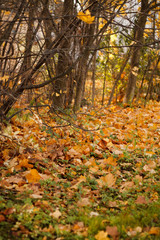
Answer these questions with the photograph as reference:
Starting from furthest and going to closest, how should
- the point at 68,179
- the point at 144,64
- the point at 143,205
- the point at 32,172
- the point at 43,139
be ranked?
the point at 144,64
the point at 43,139
the point at 68,179
the point at 32,172
the point at 143,205

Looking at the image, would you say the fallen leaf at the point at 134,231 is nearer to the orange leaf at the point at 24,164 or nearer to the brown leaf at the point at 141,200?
the brown leaf at the point at 141,200

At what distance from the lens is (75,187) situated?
2.35m

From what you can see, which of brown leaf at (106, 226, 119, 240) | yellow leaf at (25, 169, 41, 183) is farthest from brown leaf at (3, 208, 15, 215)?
brown leaf at (106, 226, 119, 240)

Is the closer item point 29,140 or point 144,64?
point 29,140

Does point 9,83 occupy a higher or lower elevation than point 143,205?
higher

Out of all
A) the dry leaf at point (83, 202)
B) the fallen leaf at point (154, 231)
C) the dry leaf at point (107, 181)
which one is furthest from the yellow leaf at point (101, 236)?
the dry leaf at point (107, 181)

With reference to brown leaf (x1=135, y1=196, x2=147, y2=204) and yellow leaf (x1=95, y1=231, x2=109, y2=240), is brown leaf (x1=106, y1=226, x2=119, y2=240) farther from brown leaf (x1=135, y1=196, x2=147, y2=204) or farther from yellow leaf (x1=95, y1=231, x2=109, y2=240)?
brown leaf (x1=135, y1=196, x2=147, y2=204)

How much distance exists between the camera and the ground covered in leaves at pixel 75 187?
168cm

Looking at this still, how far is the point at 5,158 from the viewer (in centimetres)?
271

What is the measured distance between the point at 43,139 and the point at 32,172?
1231 mm

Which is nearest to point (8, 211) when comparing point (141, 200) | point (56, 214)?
point (56, 214)

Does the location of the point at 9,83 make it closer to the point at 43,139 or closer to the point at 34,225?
the point at 43,139

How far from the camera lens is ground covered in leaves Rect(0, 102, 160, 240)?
168 centimetres

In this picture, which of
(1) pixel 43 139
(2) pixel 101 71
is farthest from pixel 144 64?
(1) pixel 43 139
